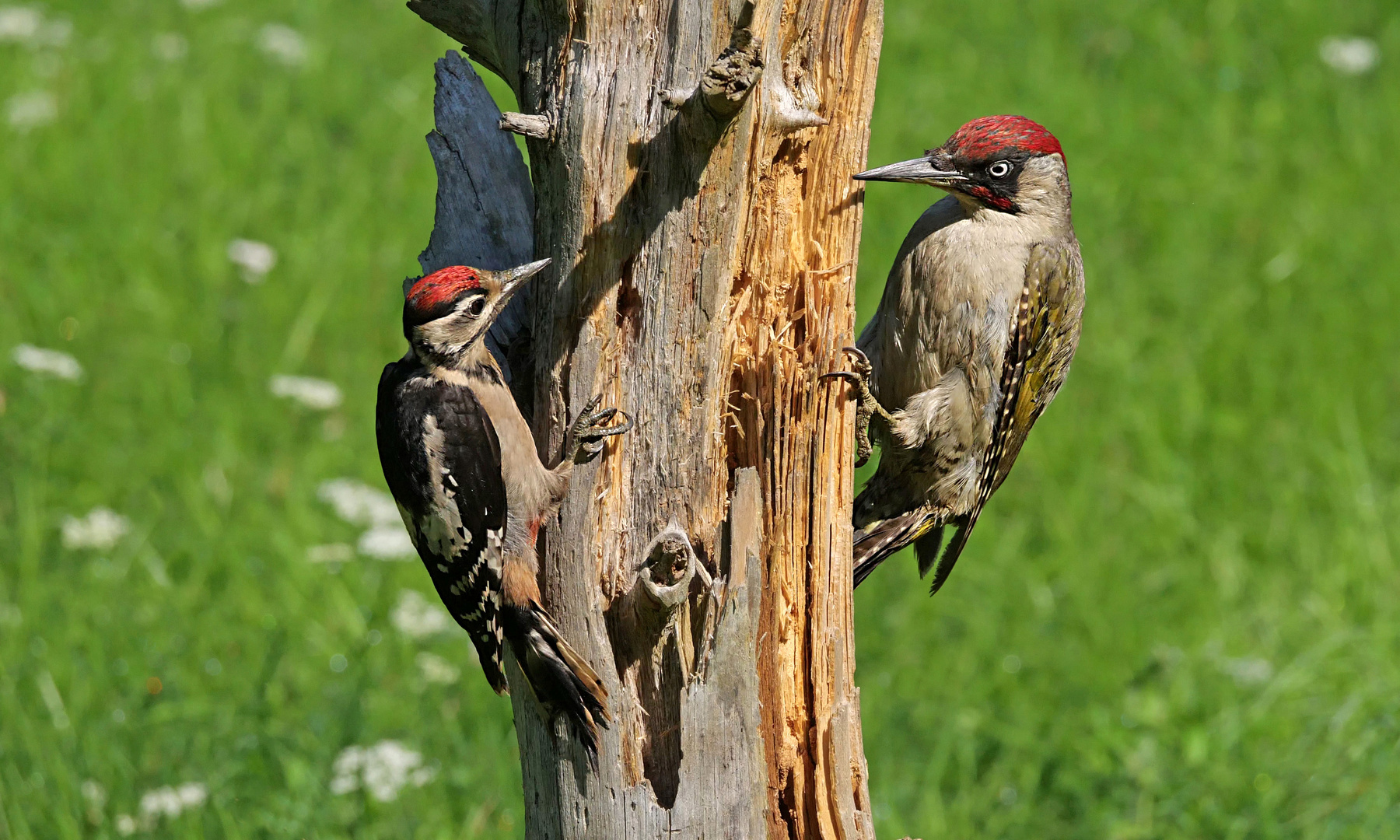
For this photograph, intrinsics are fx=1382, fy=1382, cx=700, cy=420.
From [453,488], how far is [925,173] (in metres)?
1.60

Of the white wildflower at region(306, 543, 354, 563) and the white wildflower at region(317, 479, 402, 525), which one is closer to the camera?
the white wildflower at region(306, 543, 354, 563)

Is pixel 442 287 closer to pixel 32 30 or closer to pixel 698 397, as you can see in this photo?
pixel 698 397

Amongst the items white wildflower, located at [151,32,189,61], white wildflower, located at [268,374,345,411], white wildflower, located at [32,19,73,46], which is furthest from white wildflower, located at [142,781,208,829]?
white wildflower, located at [32,19,73,46]

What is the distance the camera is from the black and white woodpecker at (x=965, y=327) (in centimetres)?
409

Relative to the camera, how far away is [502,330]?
3527 mm

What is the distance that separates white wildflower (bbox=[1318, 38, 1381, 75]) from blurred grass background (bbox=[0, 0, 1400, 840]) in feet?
0.34

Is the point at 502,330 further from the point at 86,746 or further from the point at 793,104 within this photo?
the point at 86,746

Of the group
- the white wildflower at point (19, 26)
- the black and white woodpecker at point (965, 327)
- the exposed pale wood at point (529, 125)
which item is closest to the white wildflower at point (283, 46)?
the white wildflower at point (19, 26)

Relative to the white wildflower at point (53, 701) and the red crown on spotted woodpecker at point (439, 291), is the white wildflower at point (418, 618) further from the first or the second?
the red crown on spotted woodpecker at point (439, 291)

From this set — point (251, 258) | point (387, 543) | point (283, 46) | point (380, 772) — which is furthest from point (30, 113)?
point (380, 772)

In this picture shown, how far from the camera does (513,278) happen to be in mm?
3246

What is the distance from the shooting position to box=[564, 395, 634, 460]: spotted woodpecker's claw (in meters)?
3.00

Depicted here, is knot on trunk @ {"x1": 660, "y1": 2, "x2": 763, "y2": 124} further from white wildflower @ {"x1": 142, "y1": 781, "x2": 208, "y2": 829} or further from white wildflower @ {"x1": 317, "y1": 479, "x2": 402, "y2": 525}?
white wildflower @ {"x1": 317, "y1": 479, "x2": 402, "y2": 525}

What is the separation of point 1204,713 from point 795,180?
3392mm
